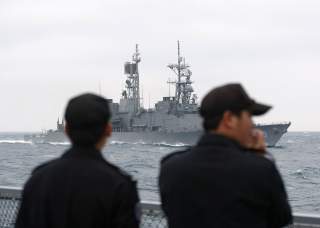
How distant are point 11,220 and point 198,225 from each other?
2474 millimetres

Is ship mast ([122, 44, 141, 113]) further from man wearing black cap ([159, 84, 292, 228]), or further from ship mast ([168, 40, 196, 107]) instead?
man wearing black cap ([159, 84, 292, 228])

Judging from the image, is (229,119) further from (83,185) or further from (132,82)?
(132,82)

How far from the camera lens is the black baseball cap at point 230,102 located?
101 inches

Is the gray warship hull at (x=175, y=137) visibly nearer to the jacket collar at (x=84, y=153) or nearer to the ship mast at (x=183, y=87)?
the ship mast at (x=183, y=87)

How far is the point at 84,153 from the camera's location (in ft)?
8.42

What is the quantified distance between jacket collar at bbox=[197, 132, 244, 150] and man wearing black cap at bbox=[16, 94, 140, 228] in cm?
37

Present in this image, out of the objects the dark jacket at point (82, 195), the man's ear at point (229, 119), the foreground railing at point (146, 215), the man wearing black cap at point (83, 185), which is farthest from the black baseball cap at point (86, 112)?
the foreground railing at point (146, 215)

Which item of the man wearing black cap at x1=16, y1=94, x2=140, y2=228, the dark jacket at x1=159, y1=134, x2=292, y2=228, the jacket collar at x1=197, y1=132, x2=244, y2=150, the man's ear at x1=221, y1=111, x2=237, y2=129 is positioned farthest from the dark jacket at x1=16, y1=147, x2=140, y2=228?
the man's ear at x1=221, y1=111, x2=237, y2=129

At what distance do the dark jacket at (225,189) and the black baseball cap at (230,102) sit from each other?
122 mm

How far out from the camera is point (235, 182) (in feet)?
8.11

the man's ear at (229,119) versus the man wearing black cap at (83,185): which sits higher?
the man's ear at (229,119)

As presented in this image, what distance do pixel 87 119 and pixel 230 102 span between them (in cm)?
61

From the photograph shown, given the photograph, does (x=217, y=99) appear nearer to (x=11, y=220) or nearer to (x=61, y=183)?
(x=61, y=183)

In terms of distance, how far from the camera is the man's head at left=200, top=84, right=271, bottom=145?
256 cm
